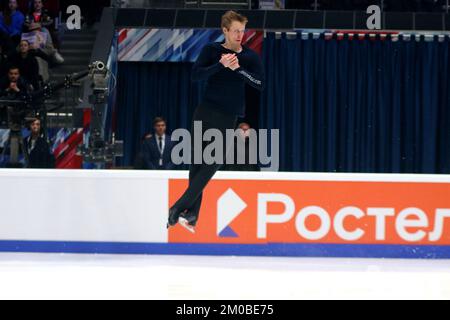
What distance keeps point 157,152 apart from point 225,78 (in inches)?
130

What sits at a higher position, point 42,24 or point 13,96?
point 42,24

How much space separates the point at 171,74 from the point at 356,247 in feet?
17.5

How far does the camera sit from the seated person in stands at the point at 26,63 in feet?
38.0

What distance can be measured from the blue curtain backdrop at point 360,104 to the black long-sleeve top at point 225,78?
599cm

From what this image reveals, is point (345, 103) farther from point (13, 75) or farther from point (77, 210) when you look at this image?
point (77, 210)

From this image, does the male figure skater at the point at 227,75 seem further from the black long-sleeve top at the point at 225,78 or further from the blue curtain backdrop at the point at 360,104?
the blue curtain backdrop at the point at 360,104

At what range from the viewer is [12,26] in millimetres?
12508

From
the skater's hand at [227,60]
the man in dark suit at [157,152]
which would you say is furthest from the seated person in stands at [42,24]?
the skater's hand at [227,60]

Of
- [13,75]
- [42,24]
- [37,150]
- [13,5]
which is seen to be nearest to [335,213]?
[37,150]

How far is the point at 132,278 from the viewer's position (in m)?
7.14

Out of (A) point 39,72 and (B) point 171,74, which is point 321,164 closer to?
(B) point 171,74

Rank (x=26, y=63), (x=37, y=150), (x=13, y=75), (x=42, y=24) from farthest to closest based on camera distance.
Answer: (x=42, y=24) → (x=26, y=63) → (x=13, y=75) → (x=37, y=150)

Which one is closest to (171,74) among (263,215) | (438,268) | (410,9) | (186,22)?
(186,22)

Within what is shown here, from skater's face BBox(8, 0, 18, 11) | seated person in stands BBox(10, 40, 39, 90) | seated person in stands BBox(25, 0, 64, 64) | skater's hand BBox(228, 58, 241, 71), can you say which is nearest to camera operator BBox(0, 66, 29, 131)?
seated person in stands BBox(10, 40, 39, 90)
